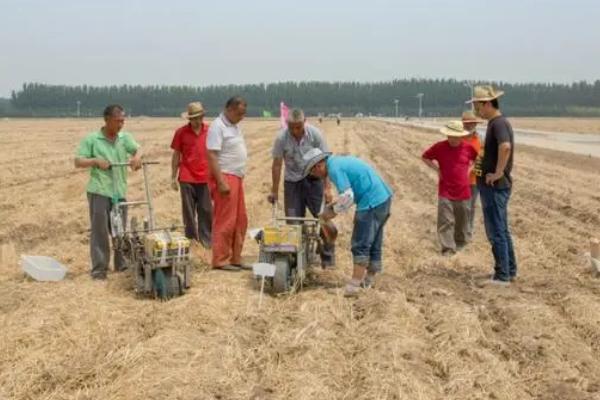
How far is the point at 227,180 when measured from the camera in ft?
25.2

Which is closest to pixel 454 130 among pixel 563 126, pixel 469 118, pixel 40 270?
pixel 469 118

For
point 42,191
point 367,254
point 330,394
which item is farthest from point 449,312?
point 42,191

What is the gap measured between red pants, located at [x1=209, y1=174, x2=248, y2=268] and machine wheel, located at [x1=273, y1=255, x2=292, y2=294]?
1.10 meters

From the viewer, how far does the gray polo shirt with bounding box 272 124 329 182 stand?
7801 millimetres

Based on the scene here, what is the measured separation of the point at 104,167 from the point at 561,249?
18.5 ft

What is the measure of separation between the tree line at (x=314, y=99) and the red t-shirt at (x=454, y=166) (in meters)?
128

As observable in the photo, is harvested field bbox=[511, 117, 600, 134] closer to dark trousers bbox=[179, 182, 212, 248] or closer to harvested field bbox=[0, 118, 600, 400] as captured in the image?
dark trousers bbox=[179, 182, 212, 248]

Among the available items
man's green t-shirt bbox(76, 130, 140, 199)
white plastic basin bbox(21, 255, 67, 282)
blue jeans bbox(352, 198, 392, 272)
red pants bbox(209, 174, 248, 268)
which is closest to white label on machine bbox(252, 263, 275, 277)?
blue jeans bbox(352, 198, 392, 272)

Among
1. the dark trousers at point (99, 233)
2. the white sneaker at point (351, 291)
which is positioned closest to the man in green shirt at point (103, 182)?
the dark trousers at point (99, 233)

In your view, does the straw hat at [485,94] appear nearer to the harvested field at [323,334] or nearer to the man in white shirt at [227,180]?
the harvested field at [323,334]

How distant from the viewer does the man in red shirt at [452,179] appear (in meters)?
8.96

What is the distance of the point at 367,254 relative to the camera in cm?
681

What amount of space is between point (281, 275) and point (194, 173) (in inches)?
93.9

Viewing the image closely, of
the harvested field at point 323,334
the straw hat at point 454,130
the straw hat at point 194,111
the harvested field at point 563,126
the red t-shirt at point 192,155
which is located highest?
the straw hat at point 194,111
